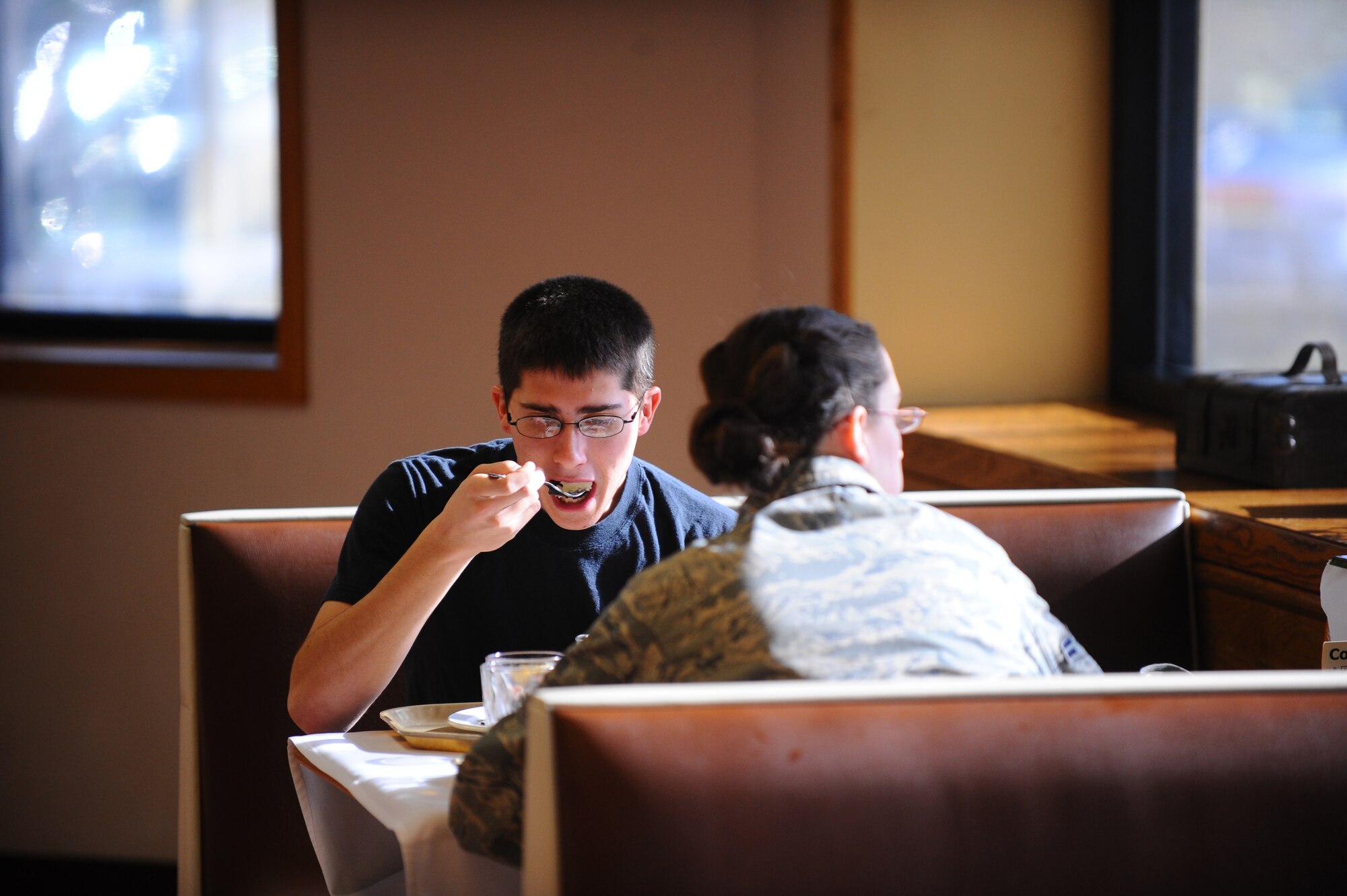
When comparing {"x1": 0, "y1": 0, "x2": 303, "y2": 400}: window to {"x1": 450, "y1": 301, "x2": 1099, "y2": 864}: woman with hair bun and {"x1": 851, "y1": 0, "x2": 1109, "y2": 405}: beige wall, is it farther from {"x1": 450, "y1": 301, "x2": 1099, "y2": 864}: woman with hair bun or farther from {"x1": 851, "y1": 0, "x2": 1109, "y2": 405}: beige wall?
{"x1": 450, "y1": 301, "x2": 1099, "y2": 864}: woman with hair bun

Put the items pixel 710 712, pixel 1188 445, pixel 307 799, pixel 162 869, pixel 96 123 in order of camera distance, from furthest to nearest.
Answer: pixel 96 123, pixel 162 869, pixel 1188 445, pixel 307 799, pixel 710 712

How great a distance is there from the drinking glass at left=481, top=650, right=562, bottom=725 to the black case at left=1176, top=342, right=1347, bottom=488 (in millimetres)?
1165

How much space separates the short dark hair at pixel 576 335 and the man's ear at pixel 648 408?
12 mm

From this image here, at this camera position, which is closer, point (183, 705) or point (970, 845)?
point (970, 845)

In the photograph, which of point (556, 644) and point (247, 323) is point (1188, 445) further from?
point (247, 323)

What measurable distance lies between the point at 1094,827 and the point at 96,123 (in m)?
3.47

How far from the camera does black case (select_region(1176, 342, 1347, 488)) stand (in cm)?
199

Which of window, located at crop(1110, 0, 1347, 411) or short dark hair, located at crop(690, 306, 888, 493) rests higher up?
window, located at crop(1110, 0, 1347, 411)

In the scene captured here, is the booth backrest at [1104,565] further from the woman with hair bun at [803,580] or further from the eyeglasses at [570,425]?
the woman with hair bun at [803,580]

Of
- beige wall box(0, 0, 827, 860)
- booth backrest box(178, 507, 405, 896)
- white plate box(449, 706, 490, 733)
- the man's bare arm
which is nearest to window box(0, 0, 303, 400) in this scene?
beige wall box(0, 0, 827, 860)

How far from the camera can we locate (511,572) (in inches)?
71.7

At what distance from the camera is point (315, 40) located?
327 centimetres

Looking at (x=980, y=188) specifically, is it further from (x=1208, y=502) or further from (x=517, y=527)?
(x=517, y=527)

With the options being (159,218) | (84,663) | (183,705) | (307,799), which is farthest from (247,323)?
(307,799)
